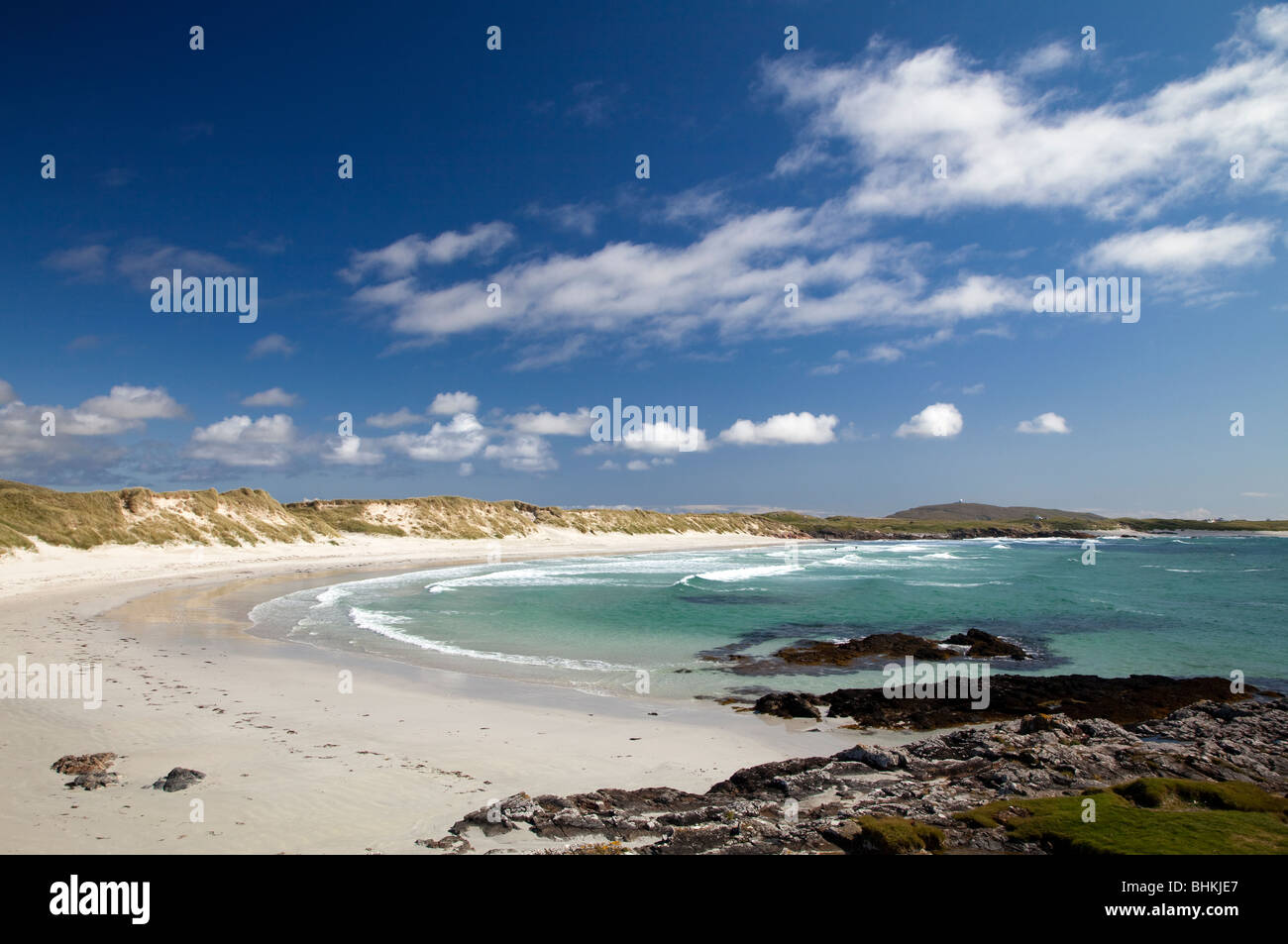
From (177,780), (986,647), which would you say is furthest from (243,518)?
(986,647)

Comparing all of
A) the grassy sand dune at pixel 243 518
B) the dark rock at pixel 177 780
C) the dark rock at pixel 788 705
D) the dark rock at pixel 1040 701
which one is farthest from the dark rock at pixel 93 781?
the grassy sand dune at pixel 243 518

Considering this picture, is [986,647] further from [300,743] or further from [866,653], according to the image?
[300,743]

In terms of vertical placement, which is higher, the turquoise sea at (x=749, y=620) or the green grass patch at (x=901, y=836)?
the green grass patch at (x=901, y=836)

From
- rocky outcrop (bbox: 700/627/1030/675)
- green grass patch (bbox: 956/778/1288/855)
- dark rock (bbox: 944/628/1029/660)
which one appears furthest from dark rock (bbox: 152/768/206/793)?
dark rock (bbox: 944/628/1029/660)

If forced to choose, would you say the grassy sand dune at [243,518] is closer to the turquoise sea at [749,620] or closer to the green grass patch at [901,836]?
the turquoise sea at [749,620]

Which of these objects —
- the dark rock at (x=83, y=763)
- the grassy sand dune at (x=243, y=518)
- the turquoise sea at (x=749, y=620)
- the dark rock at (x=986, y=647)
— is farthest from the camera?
the grassy sand dune at (x=243, y=518)

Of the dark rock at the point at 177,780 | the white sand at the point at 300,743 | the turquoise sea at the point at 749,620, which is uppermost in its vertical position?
the dark rock at the point at 177,780
